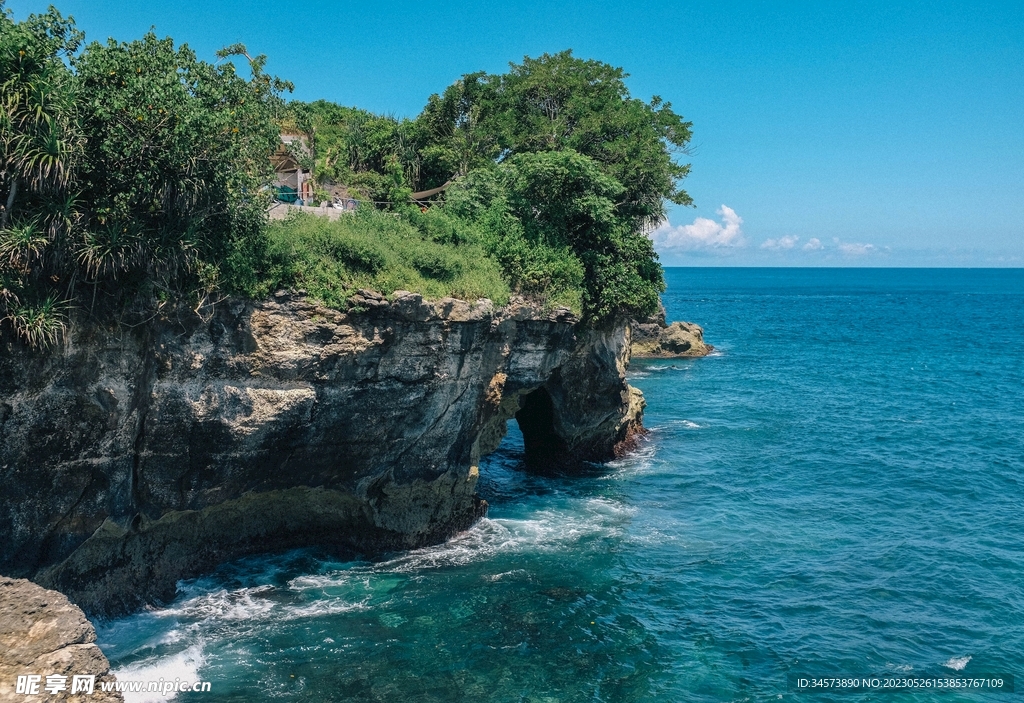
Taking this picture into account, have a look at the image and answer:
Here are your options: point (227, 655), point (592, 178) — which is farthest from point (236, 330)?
point (592, 178)

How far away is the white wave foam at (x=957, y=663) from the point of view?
1970 cm

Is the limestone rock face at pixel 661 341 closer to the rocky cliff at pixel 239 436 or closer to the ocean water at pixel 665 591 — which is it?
the ocean water at pixel 665 591

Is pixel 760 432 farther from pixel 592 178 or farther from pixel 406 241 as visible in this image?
pixel 406 241

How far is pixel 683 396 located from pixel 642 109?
1886 cm

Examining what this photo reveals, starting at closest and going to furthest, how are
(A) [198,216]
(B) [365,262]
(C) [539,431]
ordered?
(A) [198,216]
(B) [365,262]
(C) [539,431]

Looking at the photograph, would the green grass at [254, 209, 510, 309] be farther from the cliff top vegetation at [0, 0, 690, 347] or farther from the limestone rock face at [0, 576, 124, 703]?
the limestone rock face at [0, 576, 124, 703]

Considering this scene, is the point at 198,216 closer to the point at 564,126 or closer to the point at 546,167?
the point at 546,167

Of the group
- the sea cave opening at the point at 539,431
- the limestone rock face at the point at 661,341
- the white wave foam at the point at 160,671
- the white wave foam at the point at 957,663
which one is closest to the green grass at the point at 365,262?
the white wave foam at the point at 160,671

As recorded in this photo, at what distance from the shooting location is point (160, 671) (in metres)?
18.5

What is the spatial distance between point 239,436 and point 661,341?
52.0 metres

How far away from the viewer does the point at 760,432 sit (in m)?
41.4

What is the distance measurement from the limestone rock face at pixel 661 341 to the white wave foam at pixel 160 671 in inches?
2073

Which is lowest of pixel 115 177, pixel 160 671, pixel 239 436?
pixel 160 671

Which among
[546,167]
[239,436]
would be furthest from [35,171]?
[546,167]
